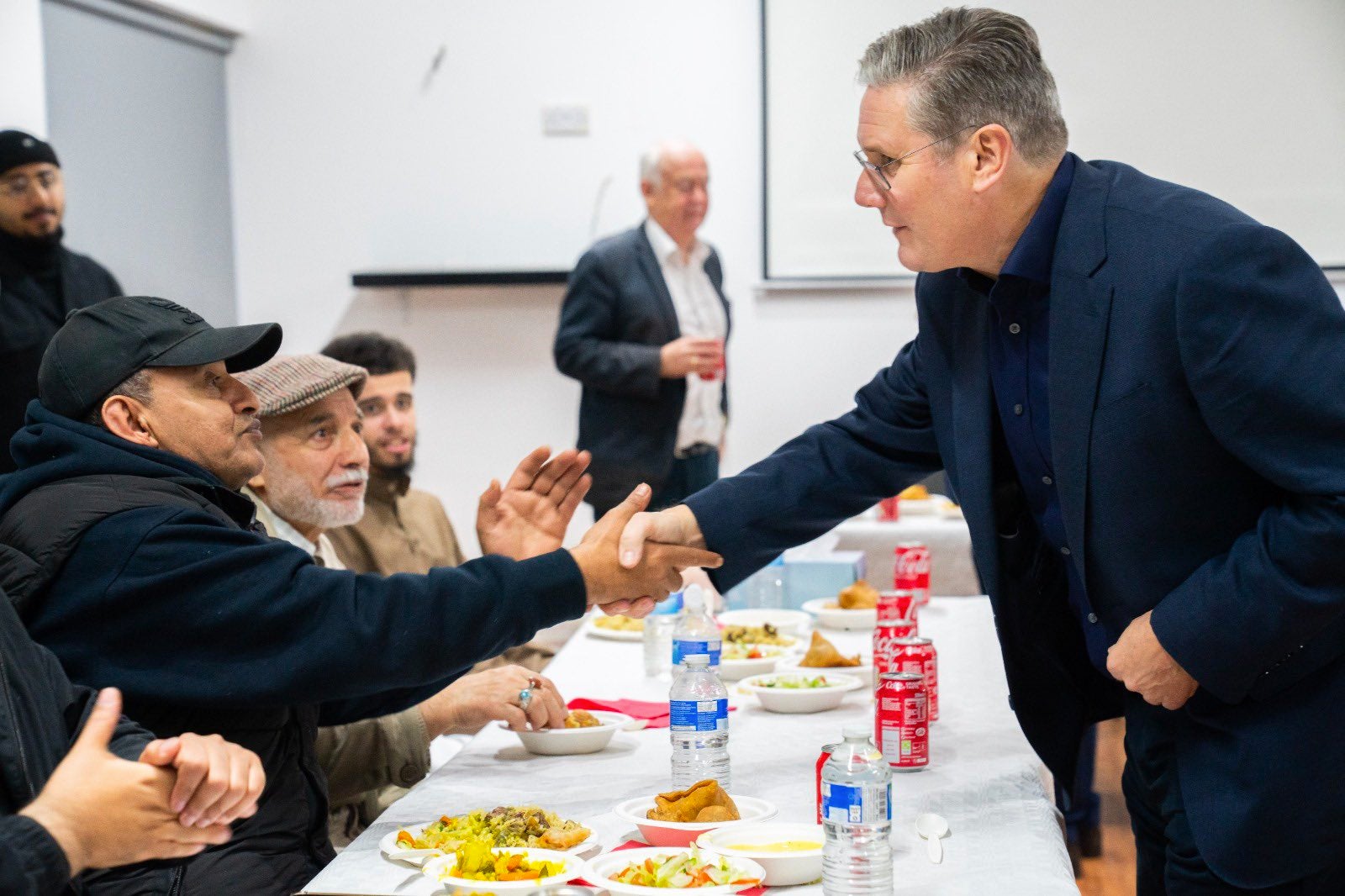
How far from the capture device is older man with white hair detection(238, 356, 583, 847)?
7.41 feet

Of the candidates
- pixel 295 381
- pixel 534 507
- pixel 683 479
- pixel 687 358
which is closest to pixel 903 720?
pixel 534 507

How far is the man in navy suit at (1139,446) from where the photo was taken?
5.32 ft

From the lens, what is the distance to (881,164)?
1972 mm

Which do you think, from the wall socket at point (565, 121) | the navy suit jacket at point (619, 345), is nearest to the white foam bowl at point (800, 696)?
the navy suit jacket at point (619, 345)

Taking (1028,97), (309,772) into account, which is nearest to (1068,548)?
(1028,97)

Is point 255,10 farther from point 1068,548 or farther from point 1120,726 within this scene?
point 1068,548

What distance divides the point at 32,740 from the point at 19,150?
11.5 feet

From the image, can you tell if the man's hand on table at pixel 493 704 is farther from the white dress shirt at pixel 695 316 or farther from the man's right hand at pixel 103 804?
the white dress shirt at pixel 695 316

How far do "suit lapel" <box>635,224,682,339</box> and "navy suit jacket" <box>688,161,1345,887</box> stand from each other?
11.1 ft

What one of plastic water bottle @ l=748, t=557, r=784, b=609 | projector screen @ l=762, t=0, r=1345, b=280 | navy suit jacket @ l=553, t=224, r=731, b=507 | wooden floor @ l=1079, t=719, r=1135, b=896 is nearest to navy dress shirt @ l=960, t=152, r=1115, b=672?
plastic water bottle @ l=748, t=557, r=784, b=609

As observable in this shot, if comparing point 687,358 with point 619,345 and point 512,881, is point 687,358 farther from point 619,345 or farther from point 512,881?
point 512,881

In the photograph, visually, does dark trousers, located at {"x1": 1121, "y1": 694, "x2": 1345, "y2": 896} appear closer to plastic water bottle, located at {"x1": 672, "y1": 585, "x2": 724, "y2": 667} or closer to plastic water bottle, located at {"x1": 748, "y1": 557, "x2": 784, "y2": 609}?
plastic water bottle, located at {"x1": 672, "y1": 585, "x2": 724, "y2": 667}

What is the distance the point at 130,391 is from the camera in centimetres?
189

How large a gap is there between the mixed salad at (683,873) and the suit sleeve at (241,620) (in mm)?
413
